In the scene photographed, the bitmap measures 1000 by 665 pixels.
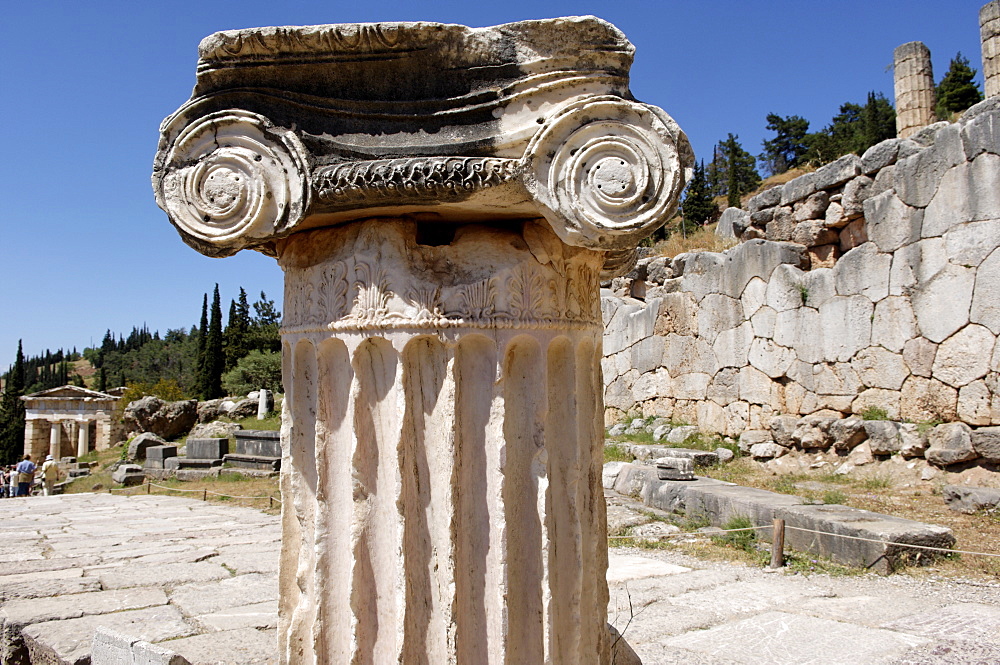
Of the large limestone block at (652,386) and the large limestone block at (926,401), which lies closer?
the large limestone block at (926,401)

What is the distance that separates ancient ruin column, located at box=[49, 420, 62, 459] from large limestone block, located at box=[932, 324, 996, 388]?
106 ft

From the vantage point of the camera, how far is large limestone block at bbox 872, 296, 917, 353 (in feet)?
24.1

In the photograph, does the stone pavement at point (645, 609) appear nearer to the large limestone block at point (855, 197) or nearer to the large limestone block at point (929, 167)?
the large limestone block at point (929, 167)

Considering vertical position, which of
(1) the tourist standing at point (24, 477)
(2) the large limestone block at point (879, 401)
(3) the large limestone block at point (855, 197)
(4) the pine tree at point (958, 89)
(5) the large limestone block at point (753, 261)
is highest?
(4) the pine tree at point (958, 89)

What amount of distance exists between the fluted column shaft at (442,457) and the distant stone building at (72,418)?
30.3 metres

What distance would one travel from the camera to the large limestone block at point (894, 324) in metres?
7.35

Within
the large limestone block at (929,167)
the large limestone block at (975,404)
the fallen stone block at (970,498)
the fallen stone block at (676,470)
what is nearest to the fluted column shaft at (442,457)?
the fallen stone block at (970,498)

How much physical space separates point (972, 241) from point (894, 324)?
43.6 inches

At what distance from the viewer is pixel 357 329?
2244mm

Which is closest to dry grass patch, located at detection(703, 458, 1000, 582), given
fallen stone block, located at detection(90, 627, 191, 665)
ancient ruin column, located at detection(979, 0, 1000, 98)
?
fallen stone block, located at detection(90, 627, 191, 665)

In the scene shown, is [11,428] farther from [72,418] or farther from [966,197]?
[966,197]

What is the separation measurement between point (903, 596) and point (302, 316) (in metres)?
3.84

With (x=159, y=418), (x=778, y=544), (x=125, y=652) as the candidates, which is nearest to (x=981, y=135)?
(x=778, y=544)

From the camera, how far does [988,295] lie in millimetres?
6613
